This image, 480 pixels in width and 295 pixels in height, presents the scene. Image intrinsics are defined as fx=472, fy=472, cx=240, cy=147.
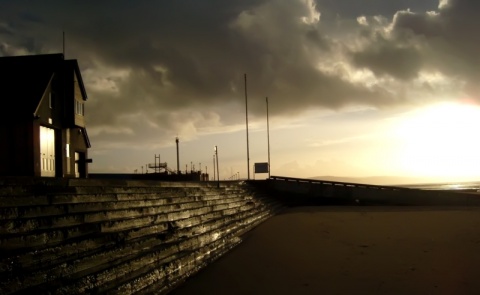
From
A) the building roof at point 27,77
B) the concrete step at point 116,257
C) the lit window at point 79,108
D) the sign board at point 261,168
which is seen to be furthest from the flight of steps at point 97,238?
the sign board at point 261,168

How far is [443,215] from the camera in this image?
22.3 meters

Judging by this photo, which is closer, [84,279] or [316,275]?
[84,279]

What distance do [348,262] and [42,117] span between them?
17297 millimetres

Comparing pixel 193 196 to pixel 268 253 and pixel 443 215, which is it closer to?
pixel 268 253

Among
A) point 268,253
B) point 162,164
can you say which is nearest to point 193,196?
point 268,253

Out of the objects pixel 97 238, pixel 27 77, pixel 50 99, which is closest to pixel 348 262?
pixel 97 238

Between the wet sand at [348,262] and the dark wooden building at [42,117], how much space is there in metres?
11.4

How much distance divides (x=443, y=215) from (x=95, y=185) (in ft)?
61.8

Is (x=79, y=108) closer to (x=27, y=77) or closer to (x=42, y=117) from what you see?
(x=27, y=77)

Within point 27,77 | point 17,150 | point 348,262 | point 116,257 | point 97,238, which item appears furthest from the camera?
point 27,77

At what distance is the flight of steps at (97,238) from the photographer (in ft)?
17.0

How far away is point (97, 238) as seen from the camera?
671cm

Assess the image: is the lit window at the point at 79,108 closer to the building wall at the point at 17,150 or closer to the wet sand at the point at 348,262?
the building wall at the point at 17,150

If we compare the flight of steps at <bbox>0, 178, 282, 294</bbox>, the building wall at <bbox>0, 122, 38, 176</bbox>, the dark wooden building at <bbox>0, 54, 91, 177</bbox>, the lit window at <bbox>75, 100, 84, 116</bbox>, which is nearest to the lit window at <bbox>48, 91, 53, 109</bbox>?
the dark wooden building at <bbox>0, 54, 91, 177</bbox>
